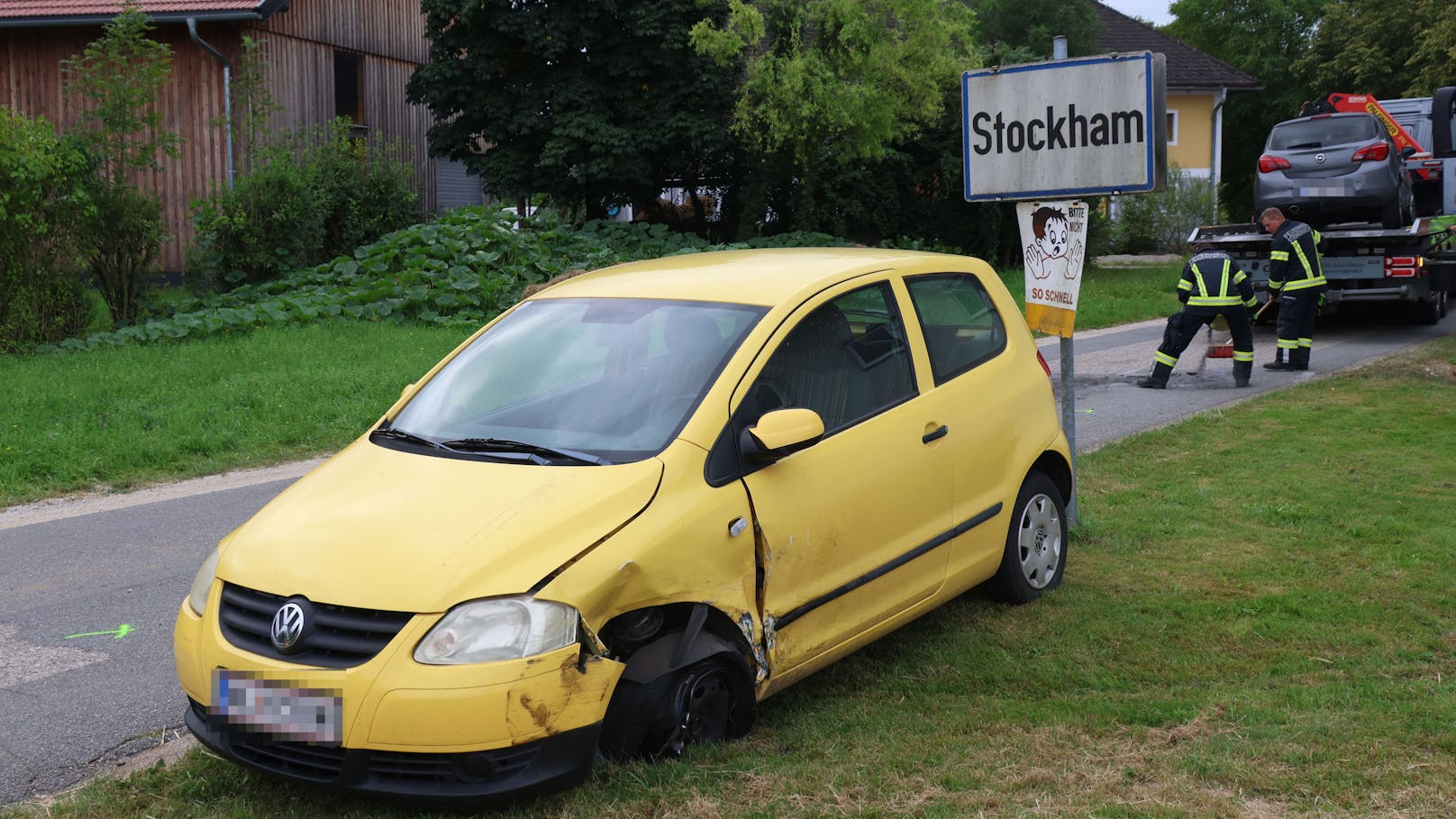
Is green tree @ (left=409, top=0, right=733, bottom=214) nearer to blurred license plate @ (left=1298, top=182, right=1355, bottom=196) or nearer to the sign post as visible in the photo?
blurred license plate @ (left=1298, top=182, right=1355, bottom=196)

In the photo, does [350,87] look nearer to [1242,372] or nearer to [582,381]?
[1242,372]

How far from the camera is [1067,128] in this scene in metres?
6.67

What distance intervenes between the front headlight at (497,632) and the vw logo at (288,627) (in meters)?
0.36

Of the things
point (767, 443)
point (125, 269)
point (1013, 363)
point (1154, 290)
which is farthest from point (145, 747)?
point (1154, 290)

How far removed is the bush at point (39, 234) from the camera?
13875 millimetres

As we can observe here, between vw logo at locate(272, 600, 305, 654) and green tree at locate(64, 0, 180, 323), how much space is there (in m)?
13.4

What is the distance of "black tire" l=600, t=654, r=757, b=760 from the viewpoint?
3.76 meters

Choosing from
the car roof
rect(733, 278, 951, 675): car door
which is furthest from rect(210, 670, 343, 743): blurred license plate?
the car roof

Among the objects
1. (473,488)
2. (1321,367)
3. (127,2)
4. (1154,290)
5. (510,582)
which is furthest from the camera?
(1154,290)

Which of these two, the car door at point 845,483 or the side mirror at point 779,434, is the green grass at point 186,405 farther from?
the side mirror at point 779,434

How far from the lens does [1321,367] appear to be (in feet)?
45.7

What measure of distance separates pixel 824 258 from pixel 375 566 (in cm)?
240

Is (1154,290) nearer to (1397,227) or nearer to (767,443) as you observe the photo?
(1397,227)

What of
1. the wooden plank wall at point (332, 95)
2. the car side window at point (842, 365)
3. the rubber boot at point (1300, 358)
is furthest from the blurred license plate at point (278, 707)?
the wooden plank wall at point (332, 95)
